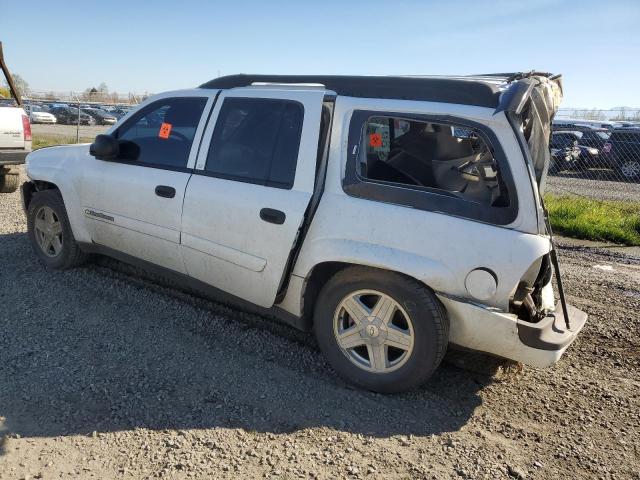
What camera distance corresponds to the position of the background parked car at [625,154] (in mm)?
15422

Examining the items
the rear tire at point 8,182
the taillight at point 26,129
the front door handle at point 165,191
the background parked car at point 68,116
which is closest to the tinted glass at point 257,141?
the front door handle at point 165,191

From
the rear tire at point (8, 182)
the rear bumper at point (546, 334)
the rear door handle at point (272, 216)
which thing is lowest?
the rear tire at point (8, 182)

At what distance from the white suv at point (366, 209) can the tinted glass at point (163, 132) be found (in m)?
0.02

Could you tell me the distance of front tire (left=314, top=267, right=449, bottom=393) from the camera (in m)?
3.17

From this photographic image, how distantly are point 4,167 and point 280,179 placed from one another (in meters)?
7.11

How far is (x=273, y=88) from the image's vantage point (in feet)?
12.8

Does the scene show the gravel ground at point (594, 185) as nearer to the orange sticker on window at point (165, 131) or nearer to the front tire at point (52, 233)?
the orange sticker on window at point (165, 131)

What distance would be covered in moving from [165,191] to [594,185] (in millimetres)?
13974

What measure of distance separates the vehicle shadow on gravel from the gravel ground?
9887 millimetres

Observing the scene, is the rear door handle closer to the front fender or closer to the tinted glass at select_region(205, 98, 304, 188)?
the tinted glass at select_region(205, 98, 304, 188)

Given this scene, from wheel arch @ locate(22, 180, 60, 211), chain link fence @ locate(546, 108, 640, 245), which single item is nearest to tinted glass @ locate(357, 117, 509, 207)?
wheel arch @ locate(22, 180, 60, 211)

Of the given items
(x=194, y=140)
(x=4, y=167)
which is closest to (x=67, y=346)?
(x=194, y=140)

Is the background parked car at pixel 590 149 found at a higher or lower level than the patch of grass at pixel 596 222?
higher

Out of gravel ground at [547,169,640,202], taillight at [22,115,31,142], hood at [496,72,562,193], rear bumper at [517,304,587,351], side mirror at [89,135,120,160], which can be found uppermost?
hood at [496,72,562,193]
